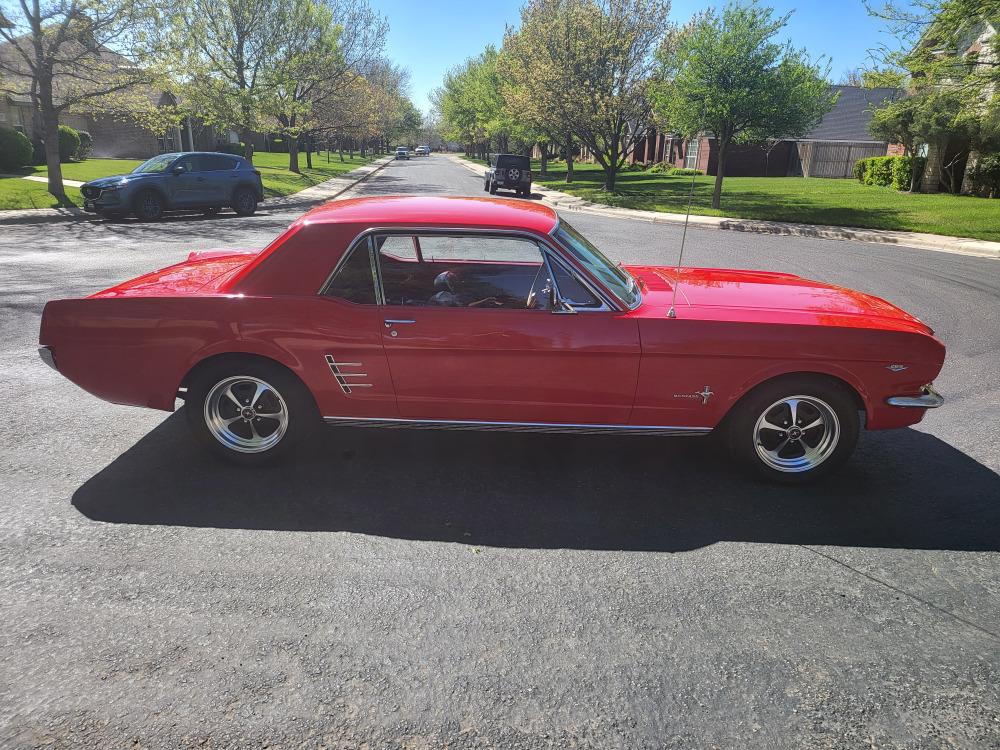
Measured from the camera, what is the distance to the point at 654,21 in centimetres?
2833

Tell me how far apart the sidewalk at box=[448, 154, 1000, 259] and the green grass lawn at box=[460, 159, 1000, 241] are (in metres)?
0.94

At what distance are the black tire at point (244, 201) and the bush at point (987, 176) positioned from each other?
25369mm

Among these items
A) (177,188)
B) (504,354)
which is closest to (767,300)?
(504,354)

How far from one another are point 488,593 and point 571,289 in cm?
178

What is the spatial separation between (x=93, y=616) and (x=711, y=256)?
12.8m

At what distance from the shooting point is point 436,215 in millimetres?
4055

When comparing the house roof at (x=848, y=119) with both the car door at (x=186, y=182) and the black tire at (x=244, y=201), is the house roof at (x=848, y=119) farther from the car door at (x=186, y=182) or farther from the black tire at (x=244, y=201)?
the car door at (x=186, y=182)

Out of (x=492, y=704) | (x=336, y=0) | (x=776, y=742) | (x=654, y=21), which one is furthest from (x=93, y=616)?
(x=336, y=0)

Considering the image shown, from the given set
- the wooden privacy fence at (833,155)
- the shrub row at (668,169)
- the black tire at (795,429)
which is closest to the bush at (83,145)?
the shrub row at (668,169)

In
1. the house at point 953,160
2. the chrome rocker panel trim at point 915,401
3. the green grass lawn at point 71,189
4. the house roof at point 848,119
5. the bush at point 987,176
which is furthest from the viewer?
the house roof at point 848,119

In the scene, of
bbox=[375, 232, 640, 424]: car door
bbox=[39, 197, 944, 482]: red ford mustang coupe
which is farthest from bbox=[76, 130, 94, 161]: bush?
bbox=[375, 232, 640, 424]: car door

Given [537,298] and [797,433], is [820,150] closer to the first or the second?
[797,433]

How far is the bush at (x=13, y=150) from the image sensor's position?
25.5 metres

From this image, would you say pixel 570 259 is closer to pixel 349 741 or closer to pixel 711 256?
pixel 349 741
